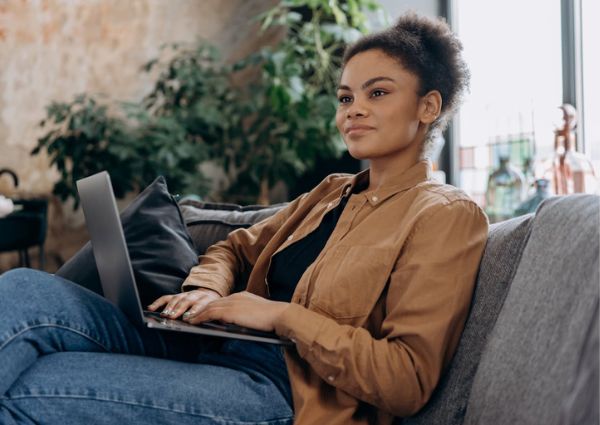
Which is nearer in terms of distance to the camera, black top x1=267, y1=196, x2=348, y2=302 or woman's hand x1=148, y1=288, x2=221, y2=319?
woman's hand x1=148, y1=288, x2=221, y2=319

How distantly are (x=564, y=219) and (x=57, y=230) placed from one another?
15.0ft

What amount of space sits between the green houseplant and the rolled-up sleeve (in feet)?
9.44

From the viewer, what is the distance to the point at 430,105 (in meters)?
1.44

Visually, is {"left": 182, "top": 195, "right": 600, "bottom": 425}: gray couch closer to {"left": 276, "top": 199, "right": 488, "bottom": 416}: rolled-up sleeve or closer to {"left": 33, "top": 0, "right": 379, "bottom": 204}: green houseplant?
{"left": 276, "top": 199, "right": 488, "bottom": 416}: rolled-up sleeve

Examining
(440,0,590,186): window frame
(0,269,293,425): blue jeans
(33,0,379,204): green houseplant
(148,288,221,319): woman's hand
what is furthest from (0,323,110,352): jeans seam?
(33,0,379,204): green houseplant

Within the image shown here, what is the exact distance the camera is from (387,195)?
1.38 meters

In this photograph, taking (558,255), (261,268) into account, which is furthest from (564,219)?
(261,268)

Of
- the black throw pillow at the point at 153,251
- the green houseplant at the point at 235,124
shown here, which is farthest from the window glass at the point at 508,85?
the black throw pillow at the point at 153,251

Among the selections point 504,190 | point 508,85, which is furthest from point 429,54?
point 508,85

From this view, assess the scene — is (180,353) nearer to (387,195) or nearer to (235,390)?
(235,390)

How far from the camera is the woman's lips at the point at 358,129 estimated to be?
142cm

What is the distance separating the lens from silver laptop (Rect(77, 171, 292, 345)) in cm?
112

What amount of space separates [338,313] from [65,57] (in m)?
4.43

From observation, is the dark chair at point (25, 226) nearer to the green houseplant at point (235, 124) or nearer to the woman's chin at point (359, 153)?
the green houseplant at point (235, 124)
